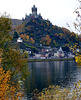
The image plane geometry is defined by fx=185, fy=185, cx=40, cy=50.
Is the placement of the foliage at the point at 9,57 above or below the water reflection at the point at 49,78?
above

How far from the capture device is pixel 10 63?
15.6 metres

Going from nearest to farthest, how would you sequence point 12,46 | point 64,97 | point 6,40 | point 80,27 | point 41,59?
1. point 80,27
2. point 64,97
3. point 6,40
4. point 12,46
5. point 41,59

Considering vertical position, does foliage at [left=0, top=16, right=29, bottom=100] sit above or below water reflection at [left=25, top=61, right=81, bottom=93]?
above

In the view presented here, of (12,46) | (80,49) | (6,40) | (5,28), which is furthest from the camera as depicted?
(12,46)

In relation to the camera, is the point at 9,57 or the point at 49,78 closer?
the point at 9,57

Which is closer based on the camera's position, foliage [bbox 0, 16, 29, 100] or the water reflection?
foliage [bbox 0, 16, 29, 100]

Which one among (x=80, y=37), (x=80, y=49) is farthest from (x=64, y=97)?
(x=80, y=37)

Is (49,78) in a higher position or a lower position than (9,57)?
lower

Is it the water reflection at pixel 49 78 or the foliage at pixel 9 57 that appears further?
the water reflection at pixel 49 78

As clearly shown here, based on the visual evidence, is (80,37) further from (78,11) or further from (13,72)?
(13,72)

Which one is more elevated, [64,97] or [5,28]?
[5,28]

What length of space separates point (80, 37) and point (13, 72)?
8431mm

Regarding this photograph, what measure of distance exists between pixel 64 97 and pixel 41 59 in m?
179

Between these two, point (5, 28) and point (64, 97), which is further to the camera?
point (5, 28)
